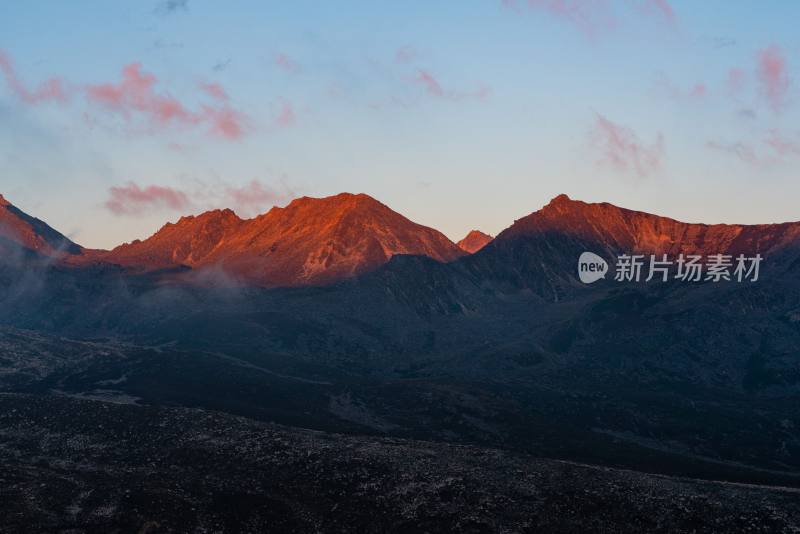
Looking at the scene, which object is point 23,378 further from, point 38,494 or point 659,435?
point 659,435

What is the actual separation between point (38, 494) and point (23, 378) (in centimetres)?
11412

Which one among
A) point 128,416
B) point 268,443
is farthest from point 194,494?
point 128,416

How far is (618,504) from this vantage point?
92188mm

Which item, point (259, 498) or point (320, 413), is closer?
point (259, 498)

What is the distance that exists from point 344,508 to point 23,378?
426ft

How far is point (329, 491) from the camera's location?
326 feet

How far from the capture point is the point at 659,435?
645 ft

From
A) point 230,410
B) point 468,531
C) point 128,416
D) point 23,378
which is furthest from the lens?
point 23,378

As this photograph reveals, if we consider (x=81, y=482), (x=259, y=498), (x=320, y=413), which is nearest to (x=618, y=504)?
(x=259, y=498)

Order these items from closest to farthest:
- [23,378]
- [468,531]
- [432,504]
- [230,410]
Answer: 1. [468,531]
2. [432,504]
3. [230,410]
4. [23,378]

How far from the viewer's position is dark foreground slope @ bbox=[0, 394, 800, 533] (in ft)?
287

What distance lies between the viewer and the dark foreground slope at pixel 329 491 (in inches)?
3440

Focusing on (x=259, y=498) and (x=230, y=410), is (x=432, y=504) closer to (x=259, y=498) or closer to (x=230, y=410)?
(x=259, y=498)

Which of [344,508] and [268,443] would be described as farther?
[268,443]
